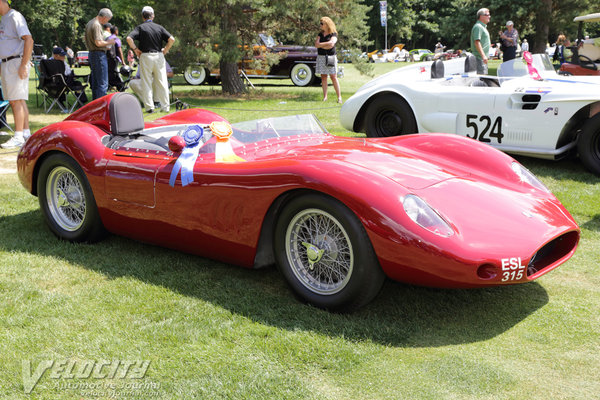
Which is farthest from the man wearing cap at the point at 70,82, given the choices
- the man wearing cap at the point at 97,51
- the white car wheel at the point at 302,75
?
the white car wheel at the point at 302,75

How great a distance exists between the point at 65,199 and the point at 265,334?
7.58 ft

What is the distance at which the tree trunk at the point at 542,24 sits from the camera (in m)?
26.5

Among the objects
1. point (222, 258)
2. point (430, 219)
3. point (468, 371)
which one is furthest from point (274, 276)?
point (468, 371)

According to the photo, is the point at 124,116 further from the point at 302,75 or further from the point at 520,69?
the point at 302,75

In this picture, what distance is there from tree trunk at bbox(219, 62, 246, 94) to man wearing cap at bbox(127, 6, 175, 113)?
3.72 metres

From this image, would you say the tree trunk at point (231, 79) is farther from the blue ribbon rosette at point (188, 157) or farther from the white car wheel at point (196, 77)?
the blue ribbon rosette at point (188, 157)

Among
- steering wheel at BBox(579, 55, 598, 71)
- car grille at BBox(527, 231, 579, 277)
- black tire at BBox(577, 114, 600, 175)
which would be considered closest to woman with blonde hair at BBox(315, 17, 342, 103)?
black tire at BBox(577, 114, 600, 175)

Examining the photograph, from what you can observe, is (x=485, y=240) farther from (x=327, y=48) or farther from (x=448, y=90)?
(x=327, y=48)

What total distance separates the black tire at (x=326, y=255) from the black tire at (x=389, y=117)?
4.31m

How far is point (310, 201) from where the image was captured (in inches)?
126

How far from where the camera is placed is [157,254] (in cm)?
432

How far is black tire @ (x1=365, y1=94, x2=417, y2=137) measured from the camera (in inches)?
290

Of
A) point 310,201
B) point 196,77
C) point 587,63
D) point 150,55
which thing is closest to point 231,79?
point 150,55

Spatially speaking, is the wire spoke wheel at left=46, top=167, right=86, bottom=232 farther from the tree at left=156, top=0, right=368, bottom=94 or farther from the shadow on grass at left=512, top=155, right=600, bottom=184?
the tree at left=156, top=0, right=368, bottom=94
